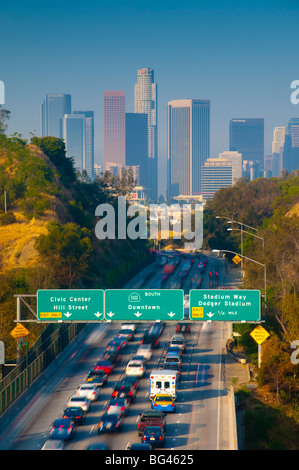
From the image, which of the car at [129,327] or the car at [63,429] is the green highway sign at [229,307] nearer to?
the car at [63,429]

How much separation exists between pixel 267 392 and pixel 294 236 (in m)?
41.3

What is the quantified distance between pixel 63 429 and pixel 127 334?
2762 centimetres

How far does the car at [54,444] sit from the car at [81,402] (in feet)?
20.2

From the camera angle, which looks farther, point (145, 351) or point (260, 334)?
point (145, 351)

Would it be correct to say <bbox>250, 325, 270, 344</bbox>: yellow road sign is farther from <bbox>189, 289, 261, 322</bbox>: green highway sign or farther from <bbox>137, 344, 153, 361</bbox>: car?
<bbox>137, 344, 153, 361</bbox>: car

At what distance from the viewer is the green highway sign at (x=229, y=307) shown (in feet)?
149

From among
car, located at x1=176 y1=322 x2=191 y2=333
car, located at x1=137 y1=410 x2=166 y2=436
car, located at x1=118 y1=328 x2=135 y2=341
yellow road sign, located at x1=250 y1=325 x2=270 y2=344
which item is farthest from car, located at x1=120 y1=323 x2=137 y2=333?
car, located at x1=137 y1=410 x2=166 y2=436

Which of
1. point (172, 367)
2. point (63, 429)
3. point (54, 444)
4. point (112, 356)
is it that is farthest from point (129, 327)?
point (54, 444)

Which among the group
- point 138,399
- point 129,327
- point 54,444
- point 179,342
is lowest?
point 138,399

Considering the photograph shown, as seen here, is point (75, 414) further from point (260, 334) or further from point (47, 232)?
point (47, 232)

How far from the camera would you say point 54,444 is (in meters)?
38.3

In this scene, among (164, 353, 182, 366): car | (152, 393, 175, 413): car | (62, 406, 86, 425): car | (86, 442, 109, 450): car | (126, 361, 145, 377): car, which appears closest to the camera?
(86, 442, 109, 450): car

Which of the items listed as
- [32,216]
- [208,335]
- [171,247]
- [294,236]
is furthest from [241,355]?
[171,247]

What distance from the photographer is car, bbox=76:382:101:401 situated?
157ft
